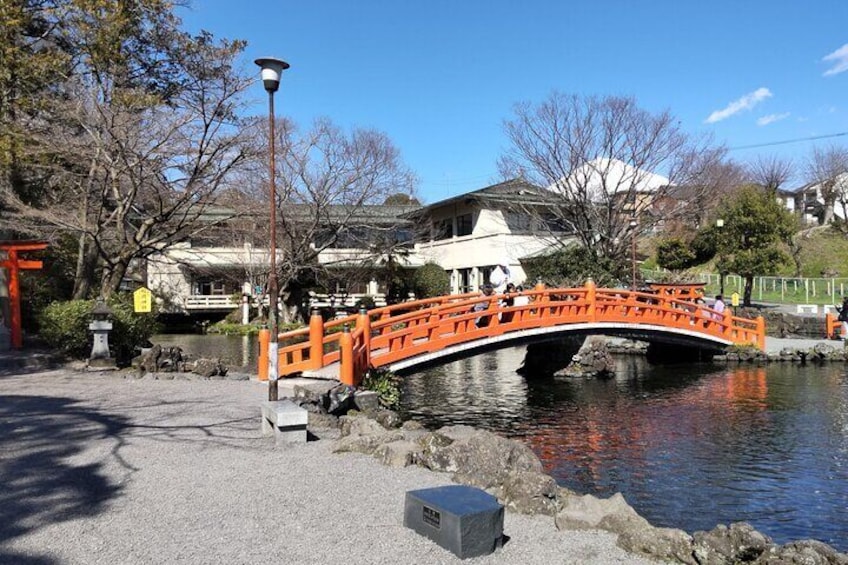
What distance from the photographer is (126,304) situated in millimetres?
16703

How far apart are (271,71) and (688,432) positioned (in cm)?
965

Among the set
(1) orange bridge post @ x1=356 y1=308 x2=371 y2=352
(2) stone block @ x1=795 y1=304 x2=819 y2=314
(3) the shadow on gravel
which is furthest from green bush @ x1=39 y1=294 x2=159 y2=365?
(2) stone block @ x1=795 y1=304 x2=819 y2=314

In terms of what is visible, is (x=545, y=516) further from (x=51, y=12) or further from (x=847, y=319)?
(x=847, y=319)

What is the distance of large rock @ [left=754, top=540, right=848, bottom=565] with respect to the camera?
4.45 m

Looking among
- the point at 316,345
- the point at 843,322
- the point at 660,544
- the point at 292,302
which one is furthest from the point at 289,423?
the point at 292,302

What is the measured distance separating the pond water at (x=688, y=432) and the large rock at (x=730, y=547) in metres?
2.60

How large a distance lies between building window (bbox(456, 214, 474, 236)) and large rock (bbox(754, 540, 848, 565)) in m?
31.4

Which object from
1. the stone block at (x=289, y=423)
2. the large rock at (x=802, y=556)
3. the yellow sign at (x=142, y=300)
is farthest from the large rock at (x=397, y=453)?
the yellow sign at (x=142, y=300)

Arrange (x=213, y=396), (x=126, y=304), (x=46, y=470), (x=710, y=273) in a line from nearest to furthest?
1. (x=46, y=470)
2. (x=213, y=396)
3. (x=126, y=304)
4. (x=710, y=273)

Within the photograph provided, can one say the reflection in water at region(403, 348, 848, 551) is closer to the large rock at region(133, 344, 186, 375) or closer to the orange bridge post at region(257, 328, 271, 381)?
the orange bridge post at region(257, 328, 271, 381)

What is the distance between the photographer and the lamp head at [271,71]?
29.3ft

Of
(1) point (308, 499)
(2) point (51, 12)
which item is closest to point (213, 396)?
(1) point (308, 499)

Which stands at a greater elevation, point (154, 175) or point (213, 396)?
point (154, 175)

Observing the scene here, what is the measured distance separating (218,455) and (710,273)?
4161cm
